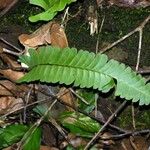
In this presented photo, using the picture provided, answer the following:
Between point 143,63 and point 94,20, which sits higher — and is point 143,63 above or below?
below

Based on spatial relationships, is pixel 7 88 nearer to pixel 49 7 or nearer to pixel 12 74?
pixel 12 74

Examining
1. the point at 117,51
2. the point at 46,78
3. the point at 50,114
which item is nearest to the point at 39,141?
the point at 50,114

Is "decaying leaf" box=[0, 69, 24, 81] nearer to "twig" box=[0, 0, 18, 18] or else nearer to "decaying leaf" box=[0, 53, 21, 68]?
"decaying leaf" box=[0, 53, 21, 68]

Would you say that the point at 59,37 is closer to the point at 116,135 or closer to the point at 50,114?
the point at 50,114

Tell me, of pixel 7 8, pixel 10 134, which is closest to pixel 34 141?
pixel 10 134

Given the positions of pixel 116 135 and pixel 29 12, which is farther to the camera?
pixel 29 12

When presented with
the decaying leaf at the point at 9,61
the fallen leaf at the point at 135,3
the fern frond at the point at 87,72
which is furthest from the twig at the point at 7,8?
the fallen leaf at the point at 135,3
